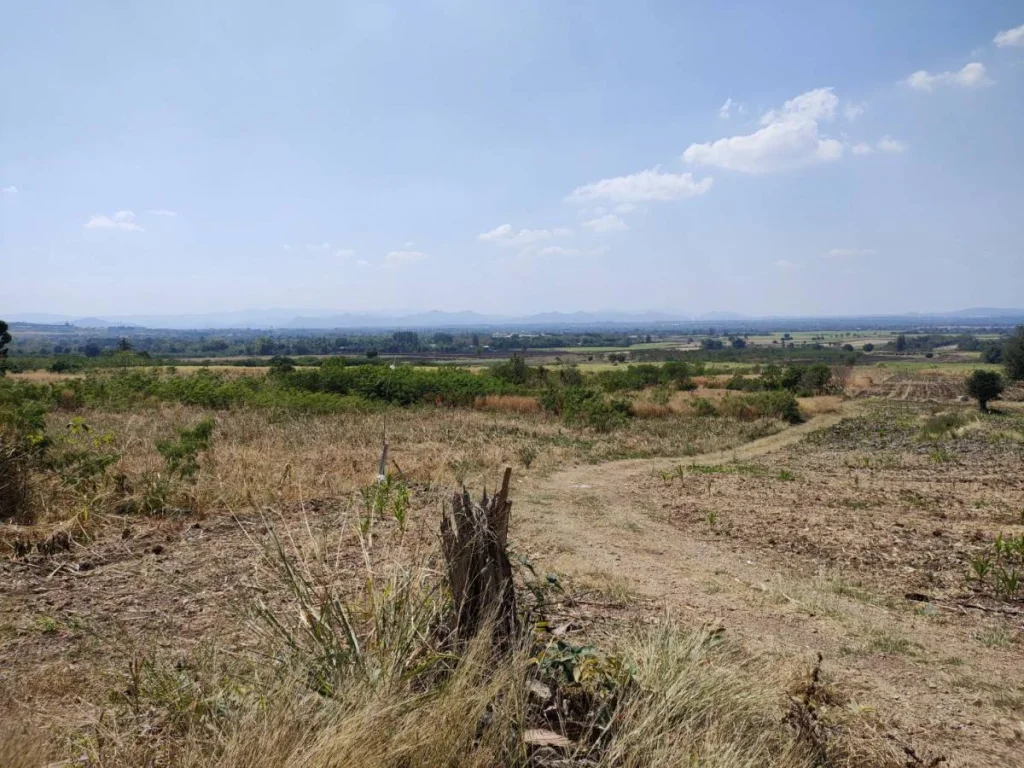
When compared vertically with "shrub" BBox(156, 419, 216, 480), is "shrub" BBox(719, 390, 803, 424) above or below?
below

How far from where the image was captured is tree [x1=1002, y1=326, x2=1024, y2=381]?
4978 cm

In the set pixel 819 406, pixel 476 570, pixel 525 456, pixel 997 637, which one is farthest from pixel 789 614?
pixel 819 406

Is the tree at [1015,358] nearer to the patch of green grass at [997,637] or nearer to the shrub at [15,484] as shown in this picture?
the patch of green grass at [997,637]

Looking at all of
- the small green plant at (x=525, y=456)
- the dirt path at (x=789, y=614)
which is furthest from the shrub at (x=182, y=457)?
the small green plant at (x=525, y=456)

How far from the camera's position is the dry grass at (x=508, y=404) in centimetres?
3008

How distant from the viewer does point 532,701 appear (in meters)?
2.94

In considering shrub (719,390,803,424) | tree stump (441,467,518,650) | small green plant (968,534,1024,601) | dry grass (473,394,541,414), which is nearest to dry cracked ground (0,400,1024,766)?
small green plant (968,534,1024,601)

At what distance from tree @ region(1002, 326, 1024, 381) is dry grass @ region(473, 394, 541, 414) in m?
42.0

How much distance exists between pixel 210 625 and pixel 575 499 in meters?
8.31

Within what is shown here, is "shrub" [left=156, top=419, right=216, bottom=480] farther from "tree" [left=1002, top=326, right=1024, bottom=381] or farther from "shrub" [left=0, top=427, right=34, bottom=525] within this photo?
"tree" [left=1002, top=326, right=1024, bottom=381]

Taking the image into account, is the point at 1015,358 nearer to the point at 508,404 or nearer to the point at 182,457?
the point at 508,404

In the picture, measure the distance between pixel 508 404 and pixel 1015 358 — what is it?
4381cm

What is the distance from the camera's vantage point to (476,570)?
3.20 meters

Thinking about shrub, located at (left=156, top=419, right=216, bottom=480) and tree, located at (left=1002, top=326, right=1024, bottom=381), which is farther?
tree, located at (left=1002, top=326, right=1024, bottom=381)
